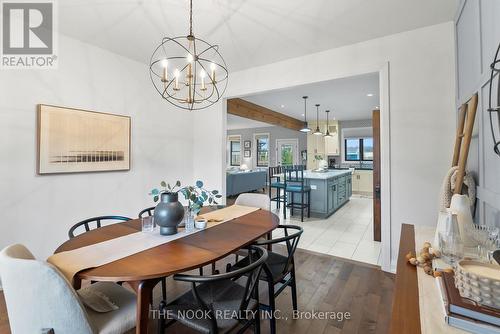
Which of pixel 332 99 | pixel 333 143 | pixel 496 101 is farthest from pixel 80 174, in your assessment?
pixel 333 143

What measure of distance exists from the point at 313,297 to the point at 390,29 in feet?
9.34

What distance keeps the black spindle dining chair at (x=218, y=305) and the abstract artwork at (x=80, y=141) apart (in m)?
2.29

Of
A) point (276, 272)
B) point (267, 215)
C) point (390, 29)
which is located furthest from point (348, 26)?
point (276, 272)

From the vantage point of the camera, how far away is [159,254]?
1374 mm

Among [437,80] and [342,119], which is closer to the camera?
[437,80]

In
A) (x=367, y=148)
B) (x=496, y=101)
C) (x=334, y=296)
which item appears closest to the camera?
(x=496, y=101)

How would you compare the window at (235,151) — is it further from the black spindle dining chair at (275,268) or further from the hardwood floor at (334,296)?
the black spindle dining chair at (275,268)

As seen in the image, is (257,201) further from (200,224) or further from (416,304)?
(416,304)

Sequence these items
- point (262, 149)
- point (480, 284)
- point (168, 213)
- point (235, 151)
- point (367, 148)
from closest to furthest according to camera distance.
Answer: point (480, 284), point (168, 213), point (367, 148), point (262, 149), point (235, 151)

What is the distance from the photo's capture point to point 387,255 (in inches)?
106

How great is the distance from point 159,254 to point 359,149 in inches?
332

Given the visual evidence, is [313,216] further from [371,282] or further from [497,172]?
[497,172]

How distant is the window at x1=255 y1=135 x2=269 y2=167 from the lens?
11.0m

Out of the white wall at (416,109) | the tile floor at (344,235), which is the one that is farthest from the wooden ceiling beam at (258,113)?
the white wall at (416,109)
